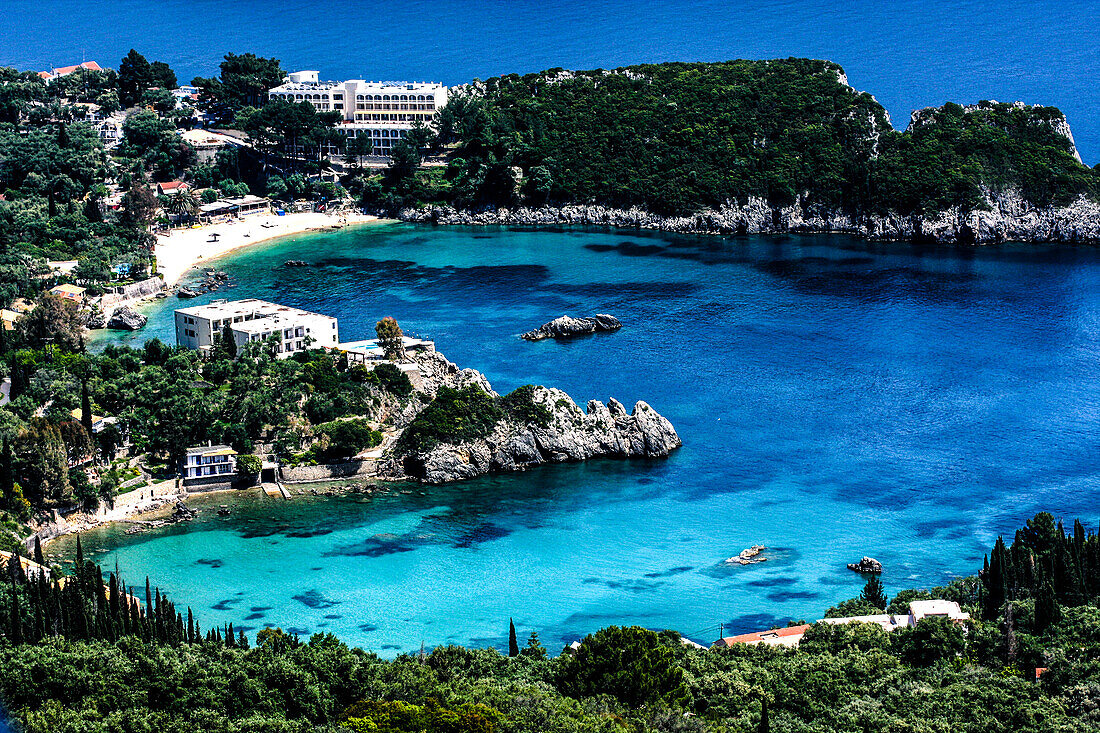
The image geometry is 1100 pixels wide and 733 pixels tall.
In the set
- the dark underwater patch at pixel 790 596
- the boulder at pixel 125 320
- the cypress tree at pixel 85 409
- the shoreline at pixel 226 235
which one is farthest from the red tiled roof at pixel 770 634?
the shoreline at pixel 226 235

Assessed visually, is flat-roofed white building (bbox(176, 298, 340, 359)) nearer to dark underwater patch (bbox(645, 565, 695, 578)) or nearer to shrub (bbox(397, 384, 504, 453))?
shrub (bbox(397, 384, 504, 453))

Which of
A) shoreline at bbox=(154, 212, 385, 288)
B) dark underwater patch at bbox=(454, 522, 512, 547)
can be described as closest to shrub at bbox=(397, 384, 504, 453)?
dark underwater patch at bbox=(454, 522, 512, 547)

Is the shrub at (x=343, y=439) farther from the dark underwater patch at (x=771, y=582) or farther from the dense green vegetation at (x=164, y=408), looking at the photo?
the dark underwater patch at (x=771, y=582)

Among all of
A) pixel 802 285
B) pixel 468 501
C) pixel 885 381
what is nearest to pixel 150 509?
pixel 468 501

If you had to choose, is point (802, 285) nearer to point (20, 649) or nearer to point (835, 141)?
point (835, 141)

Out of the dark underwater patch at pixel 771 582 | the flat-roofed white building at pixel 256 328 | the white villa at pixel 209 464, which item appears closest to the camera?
the dark underwater patch at pixel 771 582
